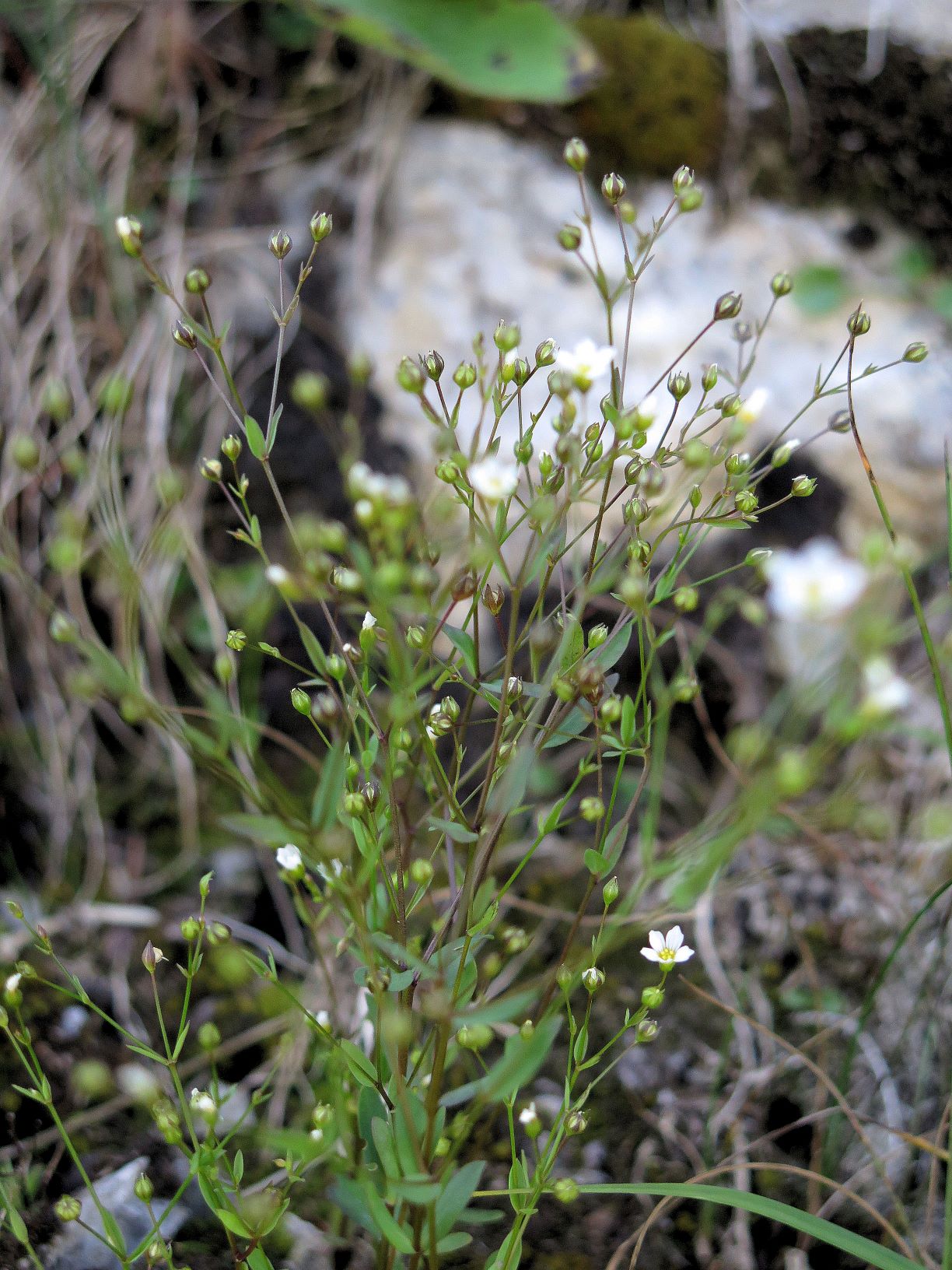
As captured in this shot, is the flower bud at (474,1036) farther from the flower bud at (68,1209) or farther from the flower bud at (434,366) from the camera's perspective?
the flower bud at (434,366)

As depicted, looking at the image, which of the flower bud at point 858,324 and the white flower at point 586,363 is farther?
the flower bud at point 858,324

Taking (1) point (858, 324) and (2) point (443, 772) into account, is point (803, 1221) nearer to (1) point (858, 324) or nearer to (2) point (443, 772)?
(2) point (443, 772)

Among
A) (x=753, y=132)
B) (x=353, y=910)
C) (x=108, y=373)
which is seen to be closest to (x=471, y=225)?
(x=753, y=132)

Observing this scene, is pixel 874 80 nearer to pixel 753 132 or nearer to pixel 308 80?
pixel 753 132

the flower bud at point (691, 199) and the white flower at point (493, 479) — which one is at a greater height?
the flower bud at point (691, 199)

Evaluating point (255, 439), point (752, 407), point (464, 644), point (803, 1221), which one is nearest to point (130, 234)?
point (255, 439)

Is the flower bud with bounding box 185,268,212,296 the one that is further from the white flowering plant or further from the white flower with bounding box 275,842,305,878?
the white flower with bounding box 275,842,305,878

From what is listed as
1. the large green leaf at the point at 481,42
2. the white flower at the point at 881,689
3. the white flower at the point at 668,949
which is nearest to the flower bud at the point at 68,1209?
the white flower at the point at 668,949
